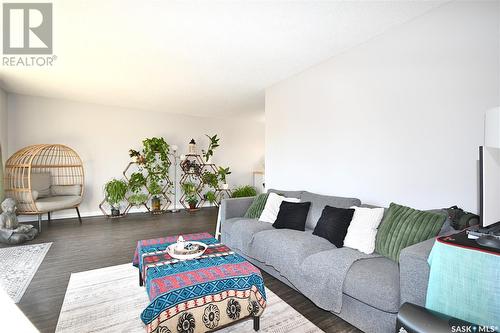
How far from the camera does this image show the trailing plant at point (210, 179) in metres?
6.69

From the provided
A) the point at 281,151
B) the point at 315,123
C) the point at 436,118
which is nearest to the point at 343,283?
the point at 436,118

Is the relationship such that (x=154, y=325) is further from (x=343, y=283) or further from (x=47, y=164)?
(x=47, y=164)

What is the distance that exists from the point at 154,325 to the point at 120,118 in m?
5.57

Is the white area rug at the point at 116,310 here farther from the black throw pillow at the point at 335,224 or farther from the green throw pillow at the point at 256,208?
the green throw pillow at the point at 256,208

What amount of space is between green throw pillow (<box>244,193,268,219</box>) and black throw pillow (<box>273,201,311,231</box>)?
1.30ft

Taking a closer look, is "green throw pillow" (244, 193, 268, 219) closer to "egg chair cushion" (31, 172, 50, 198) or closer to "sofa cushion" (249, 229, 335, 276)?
"sofa cushion" (249, 229, 335, 276)

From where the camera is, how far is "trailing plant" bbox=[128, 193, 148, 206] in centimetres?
567

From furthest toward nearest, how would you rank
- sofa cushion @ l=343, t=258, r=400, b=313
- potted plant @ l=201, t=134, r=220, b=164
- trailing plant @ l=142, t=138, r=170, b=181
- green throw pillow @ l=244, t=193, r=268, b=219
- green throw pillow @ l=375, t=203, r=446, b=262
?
potted plant @ l=201, t=134, r=220, b=164 < trailing plant @ l=142, t=138, r=170, b=181 < green throw pillow @ l=244, t=193, r=268, b=219 < green throw pillow @ l=375, t=203, r=446, b=262 < sofa cushion @ l=343, t=258, r=400, b=313

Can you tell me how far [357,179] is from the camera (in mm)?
2922

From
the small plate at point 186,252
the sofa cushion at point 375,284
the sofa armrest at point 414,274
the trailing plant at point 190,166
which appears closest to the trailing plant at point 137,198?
the trailing plant at point 190,166

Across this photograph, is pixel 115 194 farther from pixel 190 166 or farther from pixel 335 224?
pixel 335 224

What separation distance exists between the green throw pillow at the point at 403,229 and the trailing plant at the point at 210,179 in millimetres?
5057

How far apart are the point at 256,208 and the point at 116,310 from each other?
6.31 ft

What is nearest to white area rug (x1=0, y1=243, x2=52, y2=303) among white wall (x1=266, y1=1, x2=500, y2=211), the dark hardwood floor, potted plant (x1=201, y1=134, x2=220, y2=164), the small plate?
the dark hardwood floor
